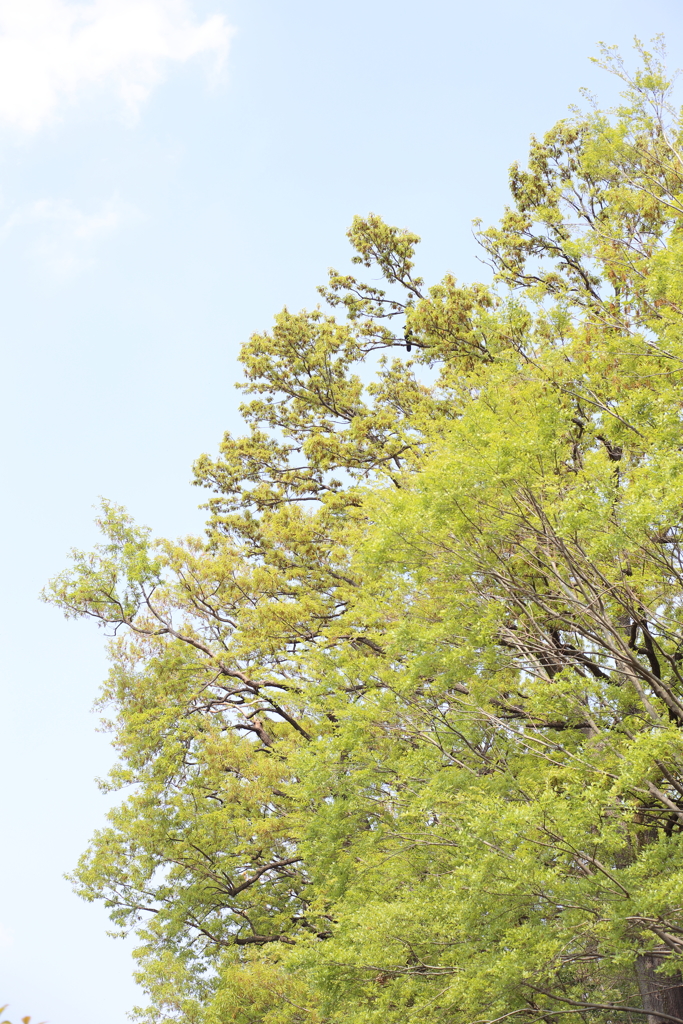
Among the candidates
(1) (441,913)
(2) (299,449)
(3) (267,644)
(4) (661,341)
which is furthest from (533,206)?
(1) (441,913)

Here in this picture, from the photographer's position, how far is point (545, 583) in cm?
1034

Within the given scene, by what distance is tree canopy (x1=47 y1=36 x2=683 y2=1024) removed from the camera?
7.94 metres

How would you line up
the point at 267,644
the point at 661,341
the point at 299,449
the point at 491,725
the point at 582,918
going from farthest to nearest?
1. the point at 299,449
2. the point at 267,644
3. the point at 491,725
4. the point at 661,341
5. the point at 582,918

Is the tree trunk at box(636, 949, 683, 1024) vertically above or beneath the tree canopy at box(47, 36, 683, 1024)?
beneath

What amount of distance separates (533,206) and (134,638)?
10763 millimetres

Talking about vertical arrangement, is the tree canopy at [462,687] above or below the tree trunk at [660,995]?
above

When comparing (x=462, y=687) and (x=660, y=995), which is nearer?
(x=660, y=995)

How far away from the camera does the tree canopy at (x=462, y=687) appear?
794 cm

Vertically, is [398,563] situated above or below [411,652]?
above

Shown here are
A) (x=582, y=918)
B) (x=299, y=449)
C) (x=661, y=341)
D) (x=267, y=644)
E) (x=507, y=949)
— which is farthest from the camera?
(x=299, y=449)

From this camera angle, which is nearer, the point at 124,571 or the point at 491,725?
the point at 491,725

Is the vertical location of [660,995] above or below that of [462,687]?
below

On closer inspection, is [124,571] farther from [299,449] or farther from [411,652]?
[411,652]

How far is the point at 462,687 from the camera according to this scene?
473 inches
